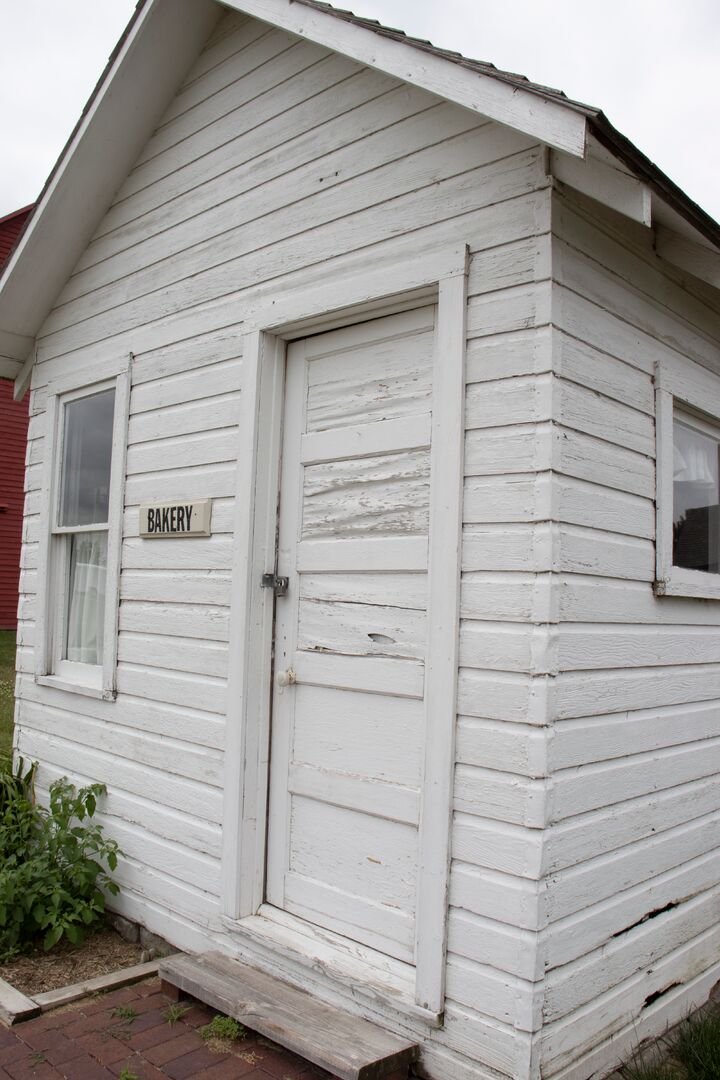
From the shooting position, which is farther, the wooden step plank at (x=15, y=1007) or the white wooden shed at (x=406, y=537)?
the wooden step plank at (x=15, y=1007)

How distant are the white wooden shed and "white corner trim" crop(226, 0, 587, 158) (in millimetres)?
10

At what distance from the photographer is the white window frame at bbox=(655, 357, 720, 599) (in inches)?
133

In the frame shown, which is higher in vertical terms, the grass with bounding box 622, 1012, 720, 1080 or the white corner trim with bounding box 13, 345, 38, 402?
the white corner trim with bounding box 13, 345, 38, 402

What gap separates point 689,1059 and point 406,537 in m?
2.12

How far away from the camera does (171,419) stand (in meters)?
4.39

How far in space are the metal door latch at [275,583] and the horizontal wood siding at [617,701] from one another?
135 cm

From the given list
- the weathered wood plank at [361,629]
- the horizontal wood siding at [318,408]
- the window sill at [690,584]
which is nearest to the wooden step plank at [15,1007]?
the horizontal wood siding at [318,408]

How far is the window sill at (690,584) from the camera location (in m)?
3.37

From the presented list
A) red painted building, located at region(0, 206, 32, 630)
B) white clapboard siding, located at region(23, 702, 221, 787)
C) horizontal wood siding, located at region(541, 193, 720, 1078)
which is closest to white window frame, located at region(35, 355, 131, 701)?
white clapboard siding, located at region(23, 702, 221, 787)

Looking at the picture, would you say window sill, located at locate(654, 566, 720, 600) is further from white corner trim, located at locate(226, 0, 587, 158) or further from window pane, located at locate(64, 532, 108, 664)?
window pane, located at locate(64, 532, 108, 664)

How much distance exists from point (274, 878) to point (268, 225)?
2825mm

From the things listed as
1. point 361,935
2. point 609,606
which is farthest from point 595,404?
point 361,935

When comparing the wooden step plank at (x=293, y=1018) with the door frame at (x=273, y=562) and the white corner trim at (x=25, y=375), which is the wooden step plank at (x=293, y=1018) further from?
the white corner trim at (x=25, y=375)

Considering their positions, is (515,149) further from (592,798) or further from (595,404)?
(592,798)
